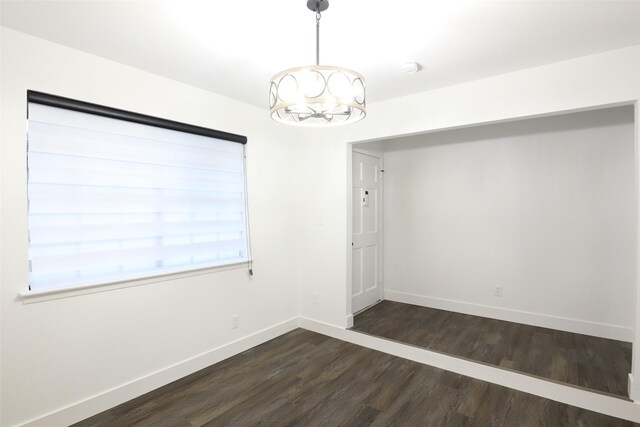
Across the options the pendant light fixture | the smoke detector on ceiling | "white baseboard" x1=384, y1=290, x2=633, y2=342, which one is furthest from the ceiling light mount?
"white baseboard" x1=384, y1=290, x2=633, y2=342

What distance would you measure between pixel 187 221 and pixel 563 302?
408cm

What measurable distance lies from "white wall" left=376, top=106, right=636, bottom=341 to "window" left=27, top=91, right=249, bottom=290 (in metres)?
2.57

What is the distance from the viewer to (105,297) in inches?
93.8

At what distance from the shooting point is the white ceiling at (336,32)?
5.92ft

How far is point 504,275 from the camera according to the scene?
3.93 metres

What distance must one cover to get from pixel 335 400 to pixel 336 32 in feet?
8.68

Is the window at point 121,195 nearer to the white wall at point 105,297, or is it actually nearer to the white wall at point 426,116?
the white wall at point 105,297

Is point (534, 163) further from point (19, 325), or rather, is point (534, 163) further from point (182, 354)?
point (19, 325)

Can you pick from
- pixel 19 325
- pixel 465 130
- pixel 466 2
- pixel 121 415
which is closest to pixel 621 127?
pixel 465 130

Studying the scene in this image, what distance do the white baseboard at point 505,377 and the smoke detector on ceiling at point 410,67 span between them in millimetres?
2546

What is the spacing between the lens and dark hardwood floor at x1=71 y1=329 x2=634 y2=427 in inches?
88.7

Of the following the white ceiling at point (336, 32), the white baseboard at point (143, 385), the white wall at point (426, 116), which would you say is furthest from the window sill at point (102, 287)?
the white ceiling at point (336, 32)

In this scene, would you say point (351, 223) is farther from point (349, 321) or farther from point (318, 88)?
point (318, 88)

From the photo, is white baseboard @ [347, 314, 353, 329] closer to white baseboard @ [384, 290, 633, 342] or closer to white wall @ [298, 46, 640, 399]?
white wall @ [298, 46, 640, 399]
